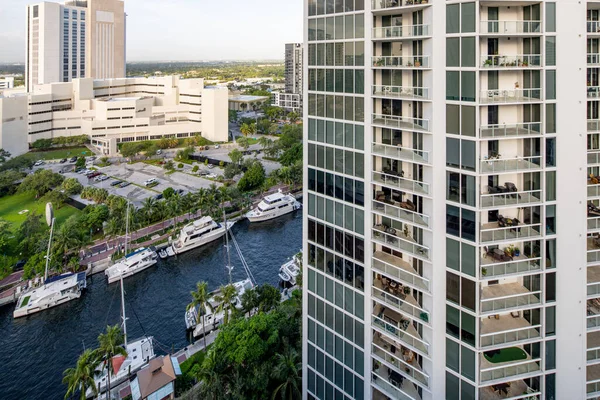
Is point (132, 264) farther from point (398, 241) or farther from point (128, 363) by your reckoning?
point (398, 241)

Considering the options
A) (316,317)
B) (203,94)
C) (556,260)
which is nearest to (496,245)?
(556,260)

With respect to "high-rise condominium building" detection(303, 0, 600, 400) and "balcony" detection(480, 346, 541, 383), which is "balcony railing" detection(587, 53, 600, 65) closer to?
"high-rise condominium building" detection(303, 0, 600, 400)

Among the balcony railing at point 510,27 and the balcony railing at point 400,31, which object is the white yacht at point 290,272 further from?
the balcony railing at point 510,27

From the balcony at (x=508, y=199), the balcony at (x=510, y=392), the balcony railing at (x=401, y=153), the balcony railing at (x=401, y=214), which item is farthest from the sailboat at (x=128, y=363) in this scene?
the balcony at (x=508, y=199)

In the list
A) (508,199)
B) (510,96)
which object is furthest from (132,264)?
(510,96)

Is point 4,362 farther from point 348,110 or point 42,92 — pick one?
point 42,92

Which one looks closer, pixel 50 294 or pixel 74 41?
pixel 50 294

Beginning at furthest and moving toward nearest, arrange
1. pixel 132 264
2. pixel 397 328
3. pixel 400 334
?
pixel 132 264, pixel 400 334, pixel 397 328
